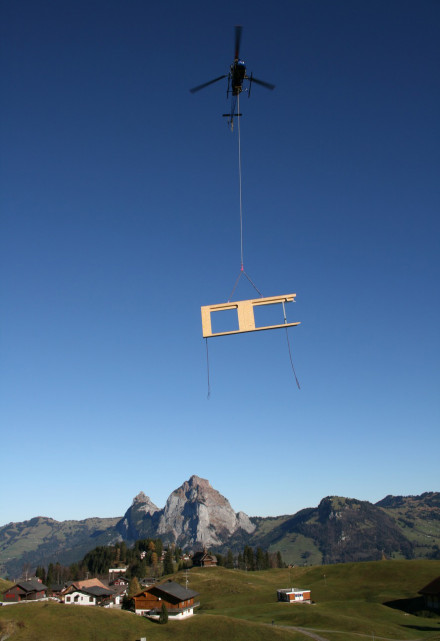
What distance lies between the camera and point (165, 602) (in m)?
81.8

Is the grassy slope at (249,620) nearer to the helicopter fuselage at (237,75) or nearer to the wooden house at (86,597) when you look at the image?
the wooden house at (86,597)

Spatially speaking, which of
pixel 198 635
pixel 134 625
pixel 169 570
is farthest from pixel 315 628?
pixel 169 570

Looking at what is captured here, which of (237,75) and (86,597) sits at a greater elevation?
(237,75)

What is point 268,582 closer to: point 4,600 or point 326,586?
point 326,586

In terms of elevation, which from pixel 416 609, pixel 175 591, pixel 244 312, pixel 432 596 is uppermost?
pixel 244 312

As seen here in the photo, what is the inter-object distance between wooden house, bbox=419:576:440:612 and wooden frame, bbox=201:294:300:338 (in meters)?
75.5

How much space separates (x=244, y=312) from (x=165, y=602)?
6939 cm

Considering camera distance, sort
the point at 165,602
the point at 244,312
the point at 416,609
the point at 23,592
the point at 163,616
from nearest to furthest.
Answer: the point at 244,312
the point at 163,616
the point at 165,602
the point at 416,609
the point at 23,592

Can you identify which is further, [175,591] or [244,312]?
[175,591]

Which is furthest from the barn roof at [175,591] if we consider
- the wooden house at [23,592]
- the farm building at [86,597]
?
the wooden house at [23,592]

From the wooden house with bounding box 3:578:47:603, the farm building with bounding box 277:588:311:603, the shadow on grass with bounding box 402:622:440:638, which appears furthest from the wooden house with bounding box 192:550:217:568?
the shadow on grass with bounding box 402:622:440:638

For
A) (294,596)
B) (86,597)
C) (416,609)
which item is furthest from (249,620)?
(86,597)

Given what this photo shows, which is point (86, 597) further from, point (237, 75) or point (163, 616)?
point (237, 75)

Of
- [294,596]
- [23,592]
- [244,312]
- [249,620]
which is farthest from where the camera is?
[23,592]
